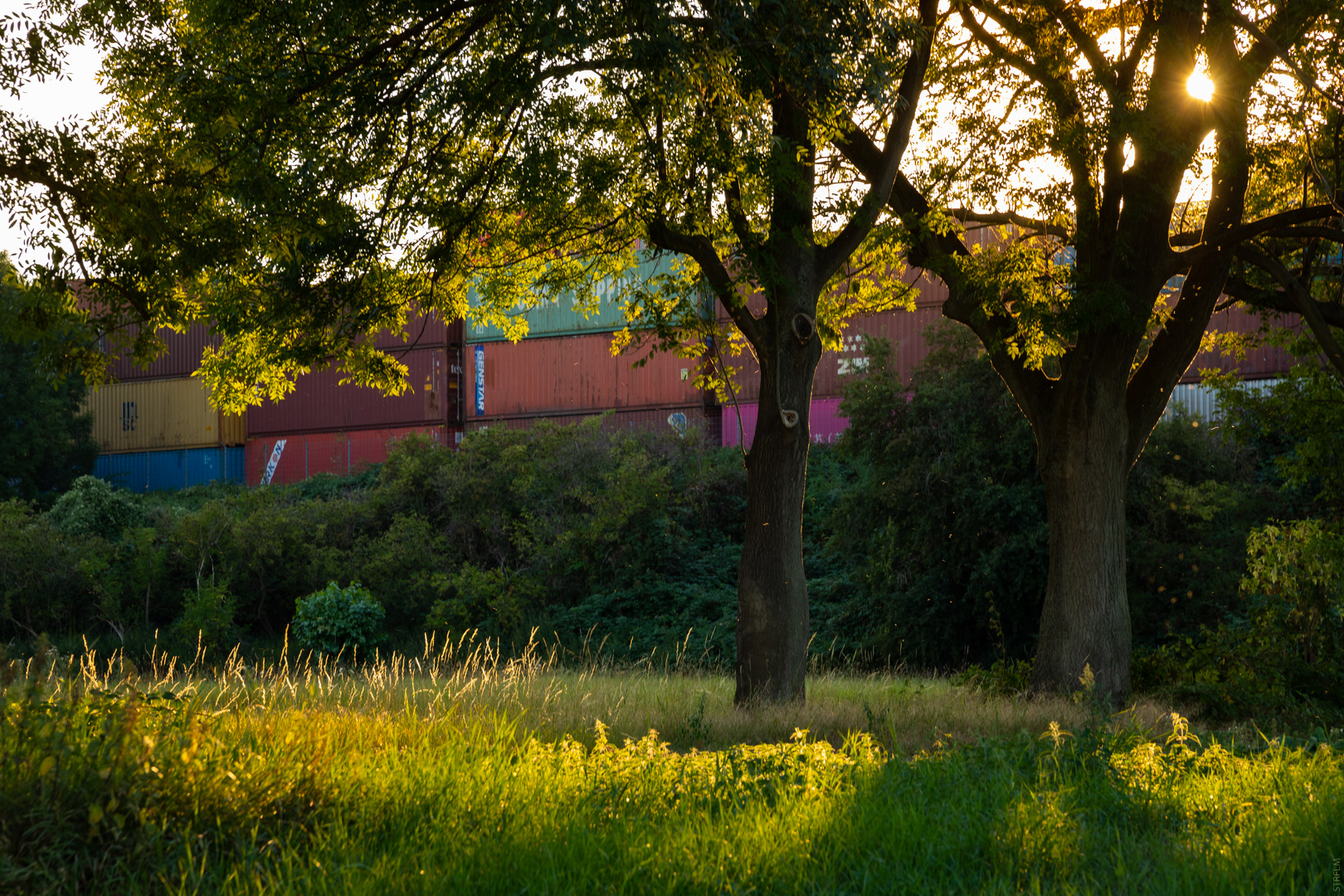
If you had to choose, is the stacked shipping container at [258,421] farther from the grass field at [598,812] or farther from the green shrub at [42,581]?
the grass field at [598,812]

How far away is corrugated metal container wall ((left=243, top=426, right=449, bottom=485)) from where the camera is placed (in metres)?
40.5

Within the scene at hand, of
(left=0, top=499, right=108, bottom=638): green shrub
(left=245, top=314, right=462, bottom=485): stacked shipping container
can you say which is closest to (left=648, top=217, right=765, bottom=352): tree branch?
(left=0, top=499, right=108, bottom=638): green shrub

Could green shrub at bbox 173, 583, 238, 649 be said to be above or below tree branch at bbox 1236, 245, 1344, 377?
below

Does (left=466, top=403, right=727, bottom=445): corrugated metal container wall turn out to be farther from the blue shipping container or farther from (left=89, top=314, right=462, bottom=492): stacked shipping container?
the blue shipping container

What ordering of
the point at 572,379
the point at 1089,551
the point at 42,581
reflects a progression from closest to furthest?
the point at 1089,551
the point at 42,581
the point at 572,379

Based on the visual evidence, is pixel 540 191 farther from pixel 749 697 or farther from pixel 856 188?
pixel 749 697

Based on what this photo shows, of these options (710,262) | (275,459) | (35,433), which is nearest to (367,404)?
(275,459)

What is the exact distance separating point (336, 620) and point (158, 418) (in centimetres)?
2937

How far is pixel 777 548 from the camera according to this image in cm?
943

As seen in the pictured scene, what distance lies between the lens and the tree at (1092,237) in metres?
10.6

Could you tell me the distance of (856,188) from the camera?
10531mm

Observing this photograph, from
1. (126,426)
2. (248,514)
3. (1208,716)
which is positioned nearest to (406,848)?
(1208,716)

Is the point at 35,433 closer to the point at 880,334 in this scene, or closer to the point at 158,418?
the point at 158,418

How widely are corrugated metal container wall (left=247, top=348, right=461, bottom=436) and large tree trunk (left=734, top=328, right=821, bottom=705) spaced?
31.0 m
